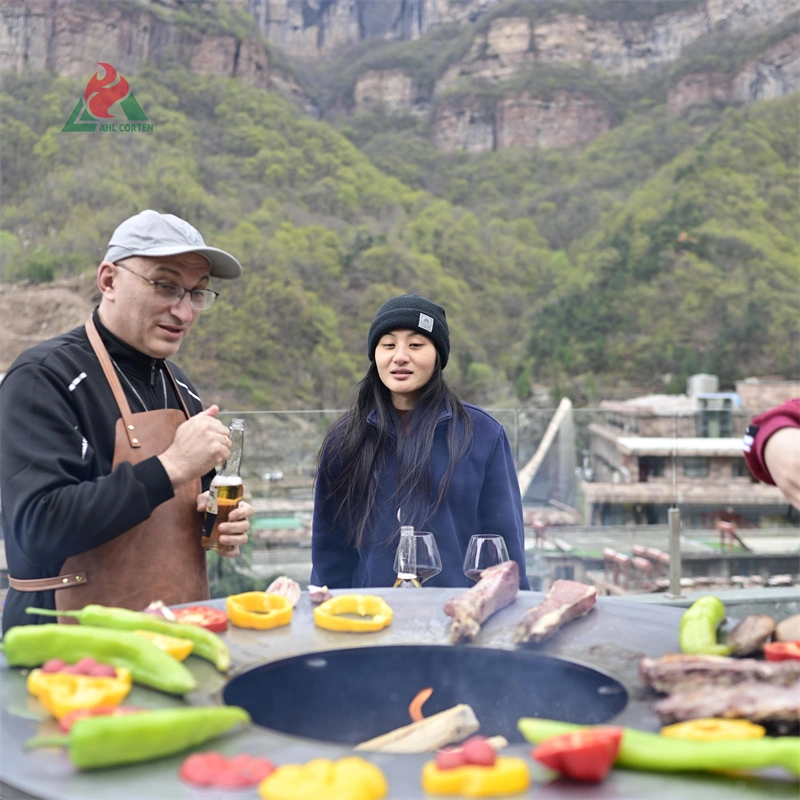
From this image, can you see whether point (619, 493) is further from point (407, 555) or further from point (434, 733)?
point (434, 733)

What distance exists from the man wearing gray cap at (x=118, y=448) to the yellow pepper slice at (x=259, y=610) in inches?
12.7

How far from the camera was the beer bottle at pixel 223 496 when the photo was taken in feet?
7.11

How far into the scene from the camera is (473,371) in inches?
1763

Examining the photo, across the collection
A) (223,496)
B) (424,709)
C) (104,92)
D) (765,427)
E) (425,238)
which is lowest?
(424,709)

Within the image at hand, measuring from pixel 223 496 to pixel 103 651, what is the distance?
0.83 meters

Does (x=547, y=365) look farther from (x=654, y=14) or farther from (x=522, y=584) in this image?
(x=522, y=584)

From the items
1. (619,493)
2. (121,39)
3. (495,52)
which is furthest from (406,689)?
(495,52)

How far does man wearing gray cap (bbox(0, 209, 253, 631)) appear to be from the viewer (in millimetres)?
1845

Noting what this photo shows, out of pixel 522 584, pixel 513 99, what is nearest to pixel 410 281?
pixel 513 99

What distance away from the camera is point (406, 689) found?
1695 millimetres

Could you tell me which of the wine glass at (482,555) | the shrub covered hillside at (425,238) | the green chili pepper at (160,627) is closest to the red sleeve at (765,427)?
the wine glass at (482,555)

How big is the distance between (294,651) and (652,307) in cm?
4966

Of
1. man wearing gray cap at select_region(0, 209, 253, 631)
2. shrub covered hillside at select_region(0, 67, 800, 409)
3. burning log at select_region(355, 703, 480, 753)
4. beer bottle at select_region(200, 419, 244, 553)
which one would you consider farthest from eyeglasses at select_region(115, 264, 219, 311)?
shrub covered hillside at select_region(0, 67, 800, 409)

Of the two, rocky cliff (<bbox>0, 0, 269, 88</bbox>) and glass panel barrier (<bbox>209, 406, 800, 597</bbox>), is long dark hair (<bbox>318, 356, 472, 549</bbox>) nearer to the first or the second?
glass panel barrier (<bbox>209, 406, 800, 597</bbox>)
